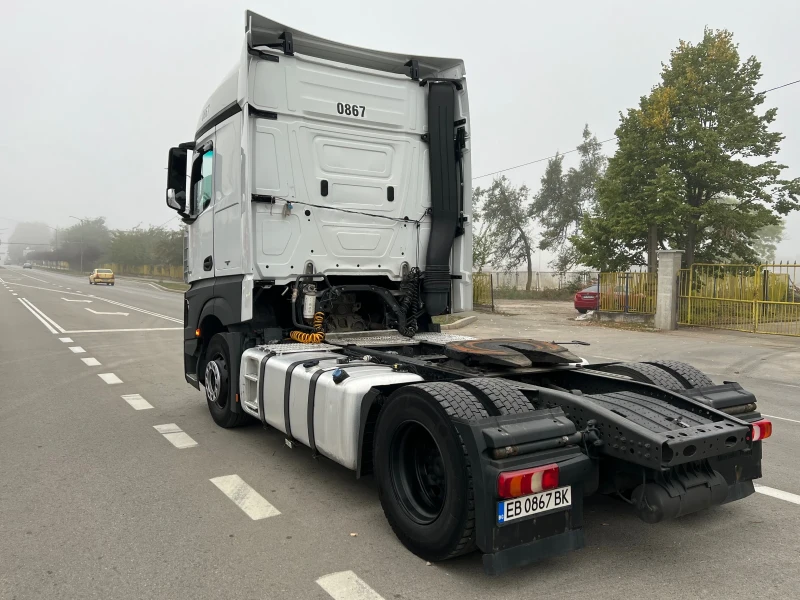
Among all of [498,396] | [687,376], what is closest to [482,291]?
[687,376]

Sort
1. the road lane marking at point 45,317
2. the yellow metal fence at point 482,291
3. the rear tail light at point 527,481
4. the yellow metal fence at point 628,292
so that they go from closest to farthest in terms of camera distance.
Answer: the rear tail light at point 527,481 < the road lane marking at point 45,317 < the yellow metal fence at point 628,292 < the yellow metal fence at point 482,291

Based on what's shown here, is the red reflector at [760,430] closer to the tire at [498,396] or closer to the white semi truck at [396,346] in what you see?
the white semi truck at [396,346]

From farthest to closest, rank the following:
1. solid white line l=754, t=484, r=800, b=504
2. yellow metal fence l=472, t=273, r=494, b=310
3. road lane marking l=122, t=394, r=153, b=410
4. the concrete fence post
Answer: yellow metal fence l=472, t=273, r=494, b=310 < the concrete fence post < road lane marking l=122, t=394, r=153, b=410 < solid white line l=754, t=484, r=800, b=504

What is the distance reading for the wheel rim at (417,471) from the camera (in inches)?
135

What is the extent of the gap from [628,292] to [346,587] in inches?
698

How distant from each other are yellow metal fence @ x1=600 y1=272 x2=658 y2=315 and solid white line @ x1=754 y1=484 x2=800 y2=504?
1479 cm

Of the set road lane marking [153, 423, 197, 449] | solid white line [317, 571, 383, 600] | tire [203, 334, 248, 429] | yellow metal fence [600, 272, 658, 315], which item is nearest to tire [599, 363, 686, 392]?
solid white line [317, 571, 383, 600]

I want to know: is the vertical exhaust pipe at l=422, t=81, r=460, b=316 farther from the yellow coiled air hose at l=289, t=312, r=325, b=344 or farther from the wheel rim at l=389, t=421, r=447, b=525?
the wheel rim at l=389, t=421, r=447, b=525

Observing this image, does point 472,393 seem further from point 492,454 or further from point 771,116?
point 771,116

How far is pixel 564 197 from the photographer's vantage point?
43.6 meters

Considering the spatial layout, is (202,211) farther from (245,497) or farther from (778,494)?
(778,494)

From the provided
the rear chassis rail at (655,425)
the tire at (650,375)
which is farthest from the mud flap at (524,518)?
the tire at (650,375)

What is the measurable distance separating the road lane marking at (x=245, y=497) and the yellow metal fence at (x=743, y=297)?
1500 centimetres

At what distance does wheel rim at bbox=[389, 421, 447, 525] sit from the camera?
3.42 metres
